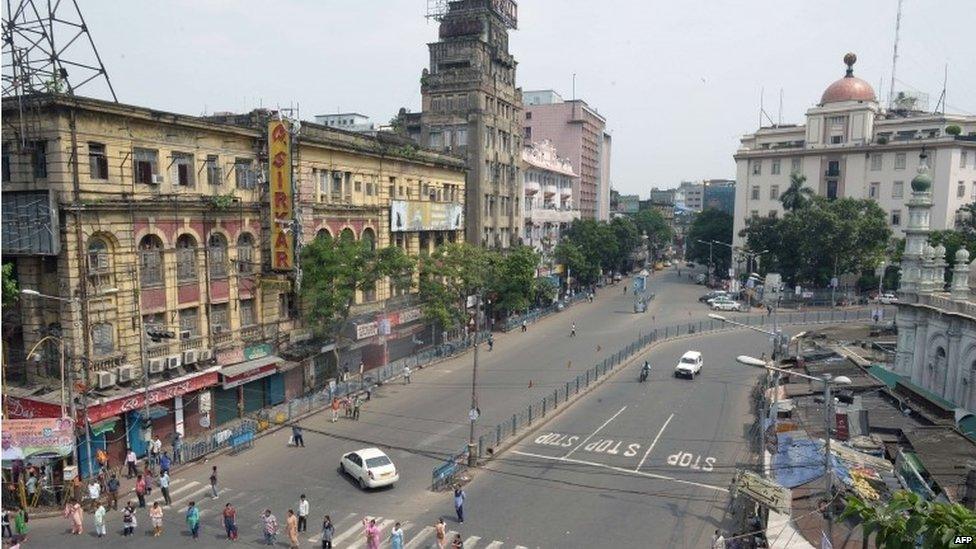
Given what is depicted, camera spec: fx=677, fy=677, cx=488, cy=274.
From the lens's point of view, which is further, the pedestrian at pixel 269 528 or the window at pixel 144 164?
the window at pixel 144 164

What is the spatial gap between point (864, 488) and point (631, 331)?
1513 inches

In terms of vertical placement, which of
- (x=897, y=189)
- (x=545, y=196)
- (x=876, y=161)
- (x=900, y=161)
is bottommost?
(x=545, y=196)

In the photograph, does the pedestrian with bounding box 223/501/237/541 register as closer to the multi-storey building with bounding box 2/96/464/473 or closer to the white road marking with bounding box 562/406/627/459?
the multi-storey building with bounding box 2/96/464/473

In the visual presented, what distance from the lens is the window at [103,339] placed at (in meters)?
27.6

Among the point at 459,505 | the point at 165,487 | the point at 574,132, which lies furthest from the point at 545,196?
the point at 165,487

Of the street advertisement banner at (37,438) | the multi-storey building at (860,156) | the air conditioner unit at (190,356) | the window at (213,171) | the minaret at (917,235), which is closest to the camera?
the street advertisement banner at (37,438)

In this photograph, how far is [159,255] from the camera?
30359 millimetres

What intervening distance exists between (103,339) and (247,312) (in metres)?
8.18

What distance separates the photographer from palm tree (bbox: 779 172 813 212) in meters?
85.6

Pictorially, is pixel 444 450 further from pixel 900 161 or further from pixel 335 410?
pixel 900 161

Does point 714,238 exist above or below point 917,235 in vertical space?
below

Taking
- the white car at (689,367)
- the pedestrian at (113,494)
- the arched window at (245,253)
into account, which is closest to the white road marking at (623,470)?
the pedestrian at (113,494)

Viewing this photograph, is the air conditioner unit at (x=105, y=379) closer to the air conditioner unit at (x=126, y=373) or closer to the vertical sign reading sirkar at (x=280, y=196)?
the air conditioner unit at (x=126, y=373)

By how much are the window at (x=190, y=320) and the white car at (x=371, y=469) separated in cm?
1114
